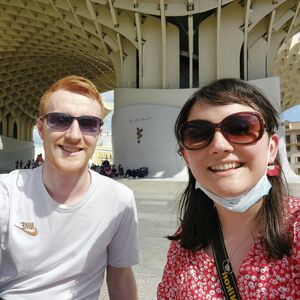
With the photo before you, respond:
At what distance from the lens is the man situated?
1.79 metres

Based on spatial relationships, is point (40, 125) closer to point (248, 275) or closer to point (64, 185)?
point (64, 185)

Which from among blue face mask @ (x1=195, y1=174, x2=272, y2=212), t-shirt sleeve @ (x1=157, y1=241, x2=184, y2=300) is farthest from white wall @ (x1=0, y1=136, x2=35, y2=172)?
blue face mask @ (x1=195, y1=174, x2=272, y2=212)

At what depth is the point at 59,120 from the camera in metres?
1.88

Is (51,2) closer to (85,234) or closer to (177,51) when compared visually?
(177,51)

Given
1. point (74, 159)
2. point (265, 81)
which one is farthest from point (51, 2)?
point (74, 159)

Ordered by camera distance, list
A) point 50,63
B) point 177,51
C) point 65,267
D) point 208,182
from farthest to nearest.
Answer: point 50,63
point 177,51
point 65,267
point 208,182

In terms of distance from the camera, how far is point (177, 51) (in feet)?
68.0

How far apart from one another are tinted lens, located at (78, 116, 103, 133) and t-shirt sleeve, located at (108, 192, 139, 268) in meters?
0.46

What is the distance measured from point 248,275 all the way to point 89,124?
116 cm

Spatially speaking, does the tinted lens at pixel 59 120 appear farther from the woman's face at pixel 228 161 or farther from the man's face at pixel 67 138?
the woman's face at pixel 228 161

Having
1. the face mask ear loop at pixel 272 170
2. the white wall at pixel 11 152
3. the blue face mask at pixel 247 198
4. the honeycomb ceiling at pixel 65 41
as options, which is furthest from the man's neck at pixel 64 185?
the white wall at pixel 11 152

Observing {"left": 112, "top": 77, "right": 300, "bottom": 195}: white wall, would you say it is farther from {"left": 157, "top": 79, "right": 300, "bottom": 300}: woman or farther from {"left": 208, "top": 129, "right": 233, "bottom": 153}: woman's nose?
{"left": 208, "top": 129, "right": 233, "bottom": 153}: woman's nose

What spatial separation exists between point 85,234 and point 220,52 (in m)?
19.3

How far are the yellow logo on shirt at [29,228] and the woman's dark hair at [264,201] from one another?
2.45ft
